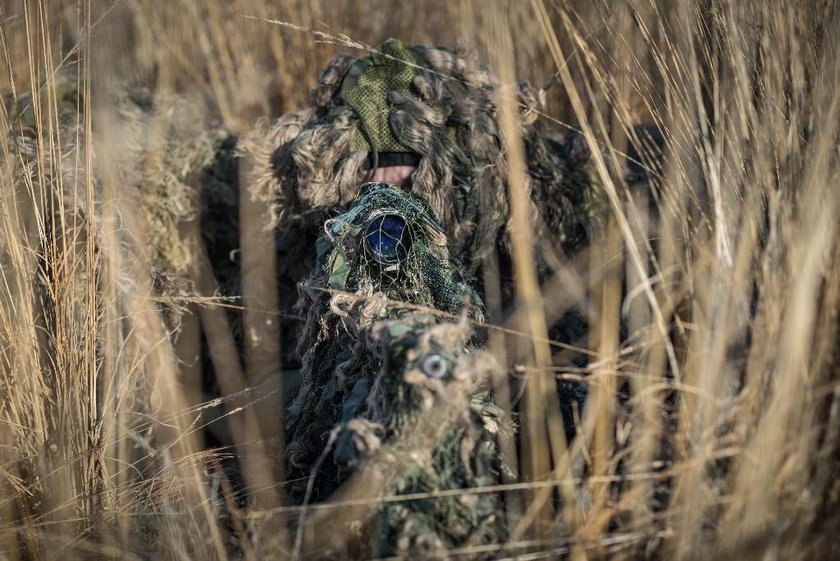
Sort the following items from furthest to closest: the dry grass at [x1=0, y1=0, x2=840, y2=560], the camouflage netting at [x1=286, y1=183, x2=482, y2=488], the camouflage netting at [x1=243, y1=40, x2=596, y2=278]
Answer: the camouflage netting at [x1=243, y1=40, x2=596, y2=278] < the camouflage netting at [x1=286, y1=183, x2=482, y2=488] < the dry grass at [x1=0, y1=0, x2=840, y2=560]

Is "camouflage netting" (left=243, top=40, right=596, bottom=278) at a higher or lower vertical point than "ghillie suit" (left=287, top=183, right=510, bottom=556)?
higher

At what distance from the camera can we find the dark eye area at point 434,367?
2.82 ft

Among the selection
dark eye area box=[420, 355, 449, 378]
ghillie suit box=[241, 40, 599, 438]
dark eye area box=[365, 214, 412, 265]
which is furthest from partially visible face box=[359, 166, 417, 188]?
dark eye area box=[420, 355, 449, 378]

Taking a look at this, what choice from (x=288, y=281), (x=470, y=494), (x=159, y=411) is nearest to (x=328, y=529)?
(x=470, y=494)

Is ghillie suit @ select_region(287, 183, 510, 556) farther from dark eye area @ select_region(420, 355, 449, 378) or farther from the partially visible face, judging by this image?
the partially visible face

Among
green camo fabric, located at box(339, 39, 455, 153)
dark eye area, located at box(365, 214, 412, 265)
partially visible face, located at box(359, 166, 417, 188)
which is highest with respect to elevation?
green camo fabric, located at box(339, 39, 455, 153)

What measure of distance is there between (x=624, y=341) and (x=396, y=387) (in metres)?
0.34

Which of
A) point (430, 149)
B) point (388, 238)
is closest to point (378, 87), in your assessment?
point (430, 149)

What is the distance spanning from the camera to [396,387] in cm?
90

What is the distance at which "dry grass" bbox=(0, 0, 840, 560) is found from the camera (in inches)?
30.7

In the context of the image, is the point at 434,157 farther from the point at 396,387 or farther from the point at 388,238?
the point at 396,387

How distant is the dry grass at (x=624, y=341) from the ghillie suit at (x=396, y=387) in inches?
2.0

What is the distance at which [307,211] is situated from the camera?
5.00ft

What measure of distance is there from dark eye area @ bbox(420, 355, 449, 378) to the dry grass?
4.5 inches
